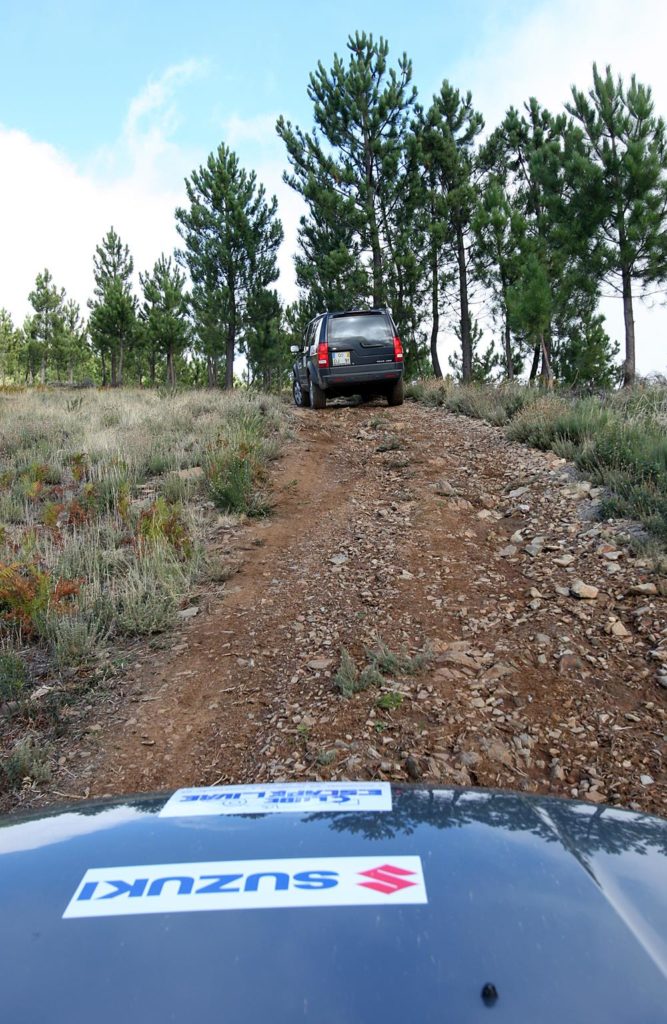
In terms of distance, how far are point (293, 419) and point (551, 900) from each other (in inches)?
453

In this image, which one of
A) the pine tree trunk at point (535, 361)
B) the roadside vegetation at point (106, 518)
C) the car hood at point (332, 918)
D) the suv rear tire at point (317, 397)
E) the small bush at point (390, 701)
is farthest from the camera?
the pine tree trunk at point (535, 361)

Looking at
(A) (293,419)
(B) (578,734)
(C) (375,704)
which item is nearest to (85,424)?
(A) (293,419)

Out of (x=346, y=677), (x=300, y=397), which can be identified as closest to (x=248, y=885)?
(x=346, y=677)

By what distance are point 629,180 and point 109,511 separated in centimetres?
1755

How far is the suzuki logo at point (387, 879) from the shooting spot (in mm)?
1094

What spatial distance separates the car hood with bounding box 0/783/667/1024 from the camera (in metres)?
0.87

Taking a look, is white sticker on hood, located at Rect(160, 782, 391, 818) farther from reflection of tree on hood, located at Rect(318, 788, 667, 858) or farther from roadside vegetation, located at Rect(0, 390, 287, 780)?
roadside vegetation, located at Rect(0, 390, 287, 780)

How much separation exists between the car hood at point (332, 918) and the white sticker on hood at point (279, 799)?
0.01m

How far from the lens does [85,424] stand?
12609 mm

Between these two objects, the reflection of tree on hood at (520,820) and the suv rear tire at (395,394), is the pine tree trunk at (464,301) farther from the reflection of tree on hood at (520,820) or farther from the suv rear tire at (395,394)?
the reflection of tree on hood at (520,820)

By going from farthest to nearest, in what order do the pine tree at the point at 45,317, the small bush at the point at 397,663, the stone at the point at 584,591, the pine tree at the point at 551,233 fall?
1. the pine tree at the point at 45,317
2. the pine tree at the point at 551,233
3. the stone at the point at 584,591
4. the small bush at the point at 397,663

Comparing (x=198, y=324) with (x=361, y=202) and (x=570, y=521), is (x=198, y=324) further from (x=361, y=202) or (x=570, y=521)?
(x=570, y=521)

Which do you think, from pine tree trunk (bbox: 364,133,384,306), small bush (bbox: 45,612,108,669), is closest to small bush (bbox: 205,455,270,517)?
small bush (bbox: 45,612,108,669)

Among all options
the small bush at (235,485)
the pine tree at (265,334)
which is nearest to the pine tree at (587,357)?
the pine tree at (265,334)
